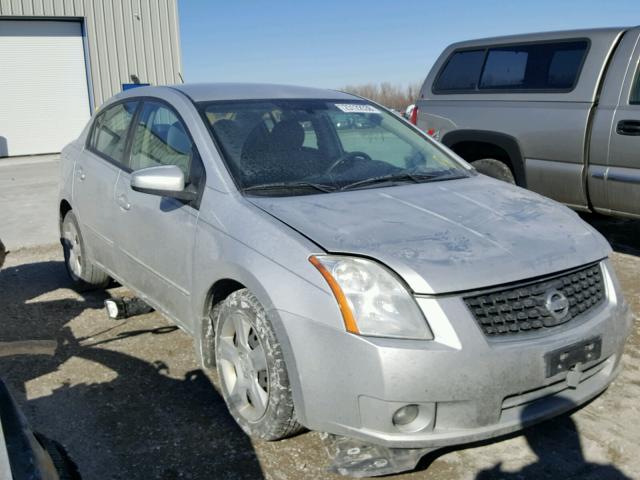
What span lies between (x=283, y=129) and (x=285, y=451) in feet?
5.88

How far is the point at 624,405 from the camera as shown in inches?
132

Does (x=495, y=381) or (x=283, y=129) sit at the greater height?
(x=283, y=129)

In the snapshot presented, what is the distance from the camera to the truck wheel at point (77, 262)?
5027mm

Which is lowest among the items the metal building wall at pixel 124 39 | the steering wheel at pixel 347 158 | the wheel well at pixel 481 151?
the wheel well at pixel 481 151

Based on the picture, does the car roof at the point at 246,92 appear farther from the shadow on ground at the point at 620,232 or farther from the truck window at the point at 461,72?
the shadow on ground at the point at 620,232

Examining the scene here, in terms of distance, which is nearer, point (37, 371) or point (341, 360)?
point (341, 360)

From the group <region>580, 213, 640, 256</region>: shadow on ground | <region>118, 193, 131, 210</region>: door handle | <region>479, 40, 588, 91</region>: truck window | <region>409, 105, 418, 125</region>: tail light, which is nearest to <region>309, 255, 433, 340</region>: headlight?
Result: <region>118, 193, 131, 210</region>: door handle

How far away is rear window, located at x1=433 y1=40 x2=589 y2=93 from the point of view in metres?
6.27

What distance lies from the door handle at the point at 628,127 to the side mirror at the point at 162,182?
4.03m

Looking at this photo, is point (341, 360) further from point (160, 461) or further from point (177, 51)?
point (177, 51)

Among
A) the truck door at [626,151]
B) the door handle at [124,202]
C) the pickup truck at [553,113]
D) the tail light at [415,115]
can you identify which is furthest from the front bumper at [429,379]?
the tail light at [415,115]

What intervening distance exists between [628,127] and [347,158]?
3.13 meters

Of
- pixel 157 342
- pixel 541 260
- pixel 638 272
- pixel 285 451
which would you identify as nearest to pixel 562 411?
pixel 541 260

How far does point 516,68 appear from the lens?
22.2ft
